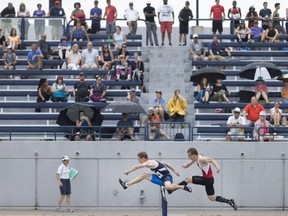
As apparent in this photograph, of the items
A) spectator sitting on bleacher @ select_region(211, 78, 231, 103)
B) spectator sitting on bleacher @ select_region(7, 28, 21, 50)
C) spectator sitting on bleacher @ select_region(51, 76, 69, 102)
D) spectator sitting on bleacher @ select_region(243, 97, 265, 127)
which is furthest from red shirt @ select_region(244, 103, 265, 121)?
spectator sitting on bleacher @ select_region(7, 28, 21, 50)

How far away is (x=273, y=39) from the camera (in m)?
41.4

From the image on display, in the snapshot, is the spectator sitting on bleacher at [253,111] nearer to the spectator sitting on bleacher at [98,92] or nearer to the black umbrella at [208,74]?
the black umbrella at [208,74]

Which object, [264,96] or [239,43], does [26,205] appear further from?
[239,43]

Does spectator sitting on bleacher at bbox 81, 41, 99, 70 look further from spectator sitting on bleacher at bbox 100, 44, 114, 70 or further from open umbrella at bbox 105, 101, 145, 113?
open umbrella at bbox 105, 101, 145, 113

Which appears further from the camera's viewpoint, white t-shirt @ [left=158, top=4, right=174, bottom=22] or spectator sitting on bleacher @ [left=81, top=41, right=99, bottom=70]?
white t-shirt @ [left=158, top=4, right=174, bottom=22]

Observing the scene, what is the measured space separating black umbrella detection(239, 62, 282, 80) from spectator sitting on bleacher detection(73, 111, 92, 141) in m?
5.58

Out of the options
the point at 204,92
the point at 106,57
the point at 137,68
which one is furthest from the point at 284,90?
the point at 106,57

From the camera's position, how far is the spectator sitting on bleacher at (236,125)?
34.9 meters

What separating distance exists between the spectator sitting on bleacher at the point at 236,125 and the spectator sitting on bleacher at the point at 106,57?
17.6 ft

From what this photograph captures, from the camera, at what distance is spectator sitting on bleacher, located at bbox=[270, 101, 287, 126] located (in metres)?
35.3

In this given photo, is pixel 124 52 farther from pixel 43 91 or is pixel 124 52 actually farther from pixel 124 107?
pixel 124 107

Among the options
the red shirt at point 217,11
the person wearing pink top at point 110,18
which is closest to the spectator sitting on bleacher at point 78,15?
the person wearing pink top at point 110,18

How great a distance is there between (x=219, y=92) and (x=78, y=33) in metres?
6.45

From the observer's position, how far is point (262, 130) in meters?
34.8
